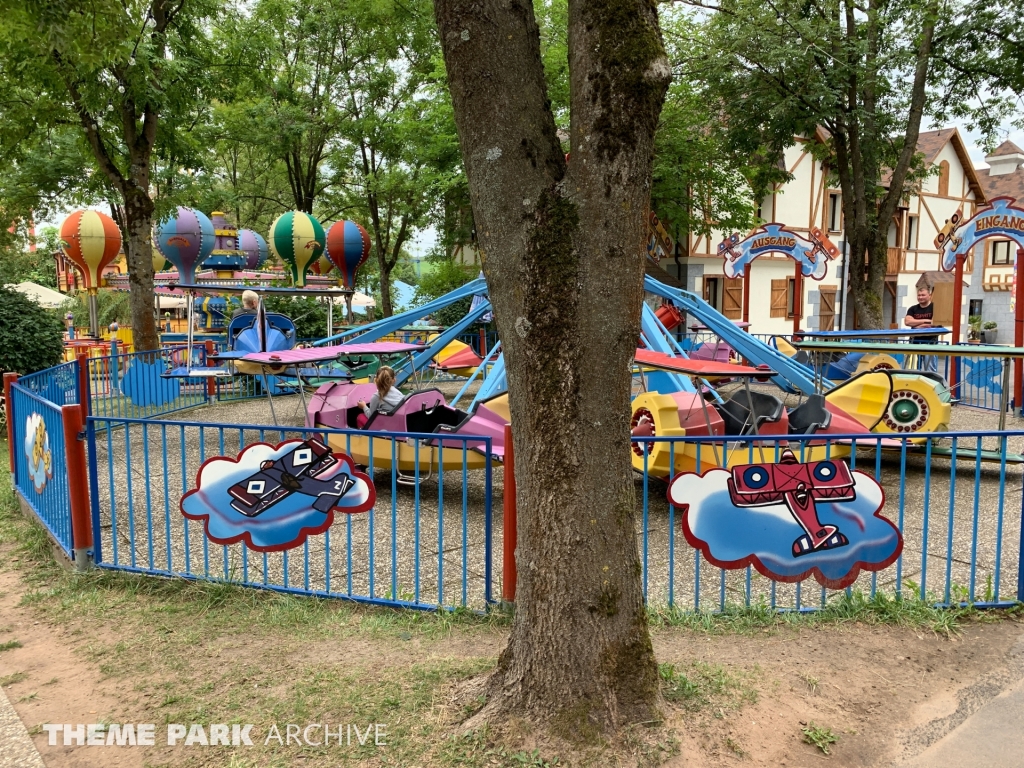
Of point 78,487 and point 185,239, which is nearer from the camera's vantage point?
point 78,487

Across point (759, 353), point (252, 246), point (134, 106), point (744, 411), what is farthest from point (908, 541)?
point (252, 246)

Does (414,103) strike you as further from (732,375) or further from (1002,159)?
(1002,159)

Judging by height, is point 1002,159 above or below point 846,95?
above

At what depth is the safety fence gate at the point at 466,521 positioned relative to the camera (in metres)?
4.07

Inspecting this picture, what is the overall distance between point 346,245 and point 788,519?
15.9 m

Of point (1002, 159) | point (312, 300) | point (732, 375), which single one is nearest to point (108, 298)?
point (312, 300)

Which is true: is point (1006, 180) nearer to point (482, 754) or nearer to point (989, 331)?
point (989, 331)

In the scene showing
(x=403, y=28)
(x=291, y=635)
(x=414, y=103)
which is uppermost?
(x=403, y=28)

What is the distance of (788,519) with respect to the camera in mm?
4055

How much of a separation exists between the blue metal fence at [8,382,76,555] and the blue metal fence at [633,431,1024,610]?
3.92 m

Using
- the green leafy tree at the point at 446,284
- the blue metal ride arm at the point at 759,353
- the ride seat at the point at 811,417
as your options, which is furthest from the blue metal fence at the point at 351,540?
the green leafy tree at the point at 446,284

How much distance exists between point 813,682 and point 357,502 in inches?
102

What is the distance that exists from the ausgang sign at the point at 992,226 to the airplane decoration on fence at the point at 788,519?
32.6ft

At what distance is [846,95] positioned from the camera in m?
14.6
